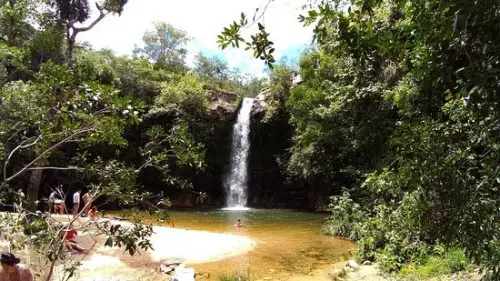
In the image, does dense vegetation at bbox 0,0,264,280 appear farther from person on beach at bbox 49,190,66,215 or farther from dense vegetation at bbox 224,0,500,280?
dense vegetation at bbox 224,0,500,280

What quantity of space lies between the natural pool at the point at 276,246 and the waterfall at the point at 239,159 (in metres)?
7.28

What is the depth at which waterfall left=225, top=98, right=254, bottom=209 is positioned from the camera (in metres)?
28.4

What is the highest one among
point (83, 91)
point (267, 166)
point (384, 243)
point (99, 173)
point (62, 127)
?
point (267, 166)

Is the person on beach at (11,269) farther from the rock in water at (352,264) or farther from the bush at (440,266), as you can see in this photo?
the rock in water at (352,264)

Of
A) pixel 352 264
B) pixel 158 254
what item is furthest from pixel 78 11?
pixel 352 264

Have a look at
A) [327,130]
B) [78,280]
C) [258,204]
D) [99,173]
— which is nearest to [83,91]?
[99,173]

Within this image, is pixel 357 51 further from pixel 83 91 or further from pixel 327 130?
pixel 327 130

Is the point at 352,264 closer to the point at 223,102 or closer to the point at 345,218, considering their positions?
the point at 345,218

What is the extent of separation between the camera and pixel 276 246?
1276cm

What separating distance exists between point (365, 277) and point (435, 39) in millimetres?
6956

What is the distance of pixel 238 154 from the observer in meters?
28.9

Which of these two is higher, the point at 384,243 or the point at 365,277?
the point at 384,243

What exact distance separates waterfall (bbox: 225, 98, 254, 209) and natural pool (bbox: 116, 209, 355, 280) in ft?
23.9

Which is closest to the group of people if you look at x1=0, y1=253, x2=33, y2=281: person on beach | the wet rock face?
x1=0, y1=253, x2=33, y2=281: person on beach
